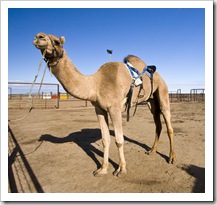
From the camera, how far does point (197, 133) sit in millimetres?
7633

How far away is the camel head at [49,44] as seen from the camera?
10.1ft

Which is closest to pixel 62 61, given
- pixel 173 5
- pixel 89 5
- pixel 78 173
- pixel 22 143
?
pixel 89 5

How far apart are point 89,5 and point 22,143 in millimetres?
4531

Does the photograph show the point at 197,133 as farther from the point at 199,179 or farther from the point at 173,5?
the point at 173,5

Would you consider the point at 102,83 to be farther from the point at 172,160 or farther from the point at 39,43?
the point at 172,160

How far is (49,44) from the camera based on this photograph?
3182mm

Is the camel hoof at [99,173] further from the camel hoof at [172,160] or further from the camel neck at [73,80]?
the camel hoof at [172,160]

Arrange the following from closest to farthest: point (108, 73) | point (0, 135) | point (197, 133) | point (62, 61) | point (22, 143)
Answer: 1. point (62, 61)
2. point (0, 135)
3. point (108, 73)
4. point (22, 143)
5. point (197, 133)

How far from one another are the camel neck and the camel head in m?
0.17

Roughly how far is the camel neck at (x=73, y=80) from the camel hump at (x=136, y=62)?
118 cm

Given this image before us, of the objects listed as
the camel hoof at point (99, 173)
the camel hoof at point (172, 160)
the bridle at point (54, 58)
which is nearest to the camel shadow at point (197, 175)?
the camel hoof at point (172, 160)

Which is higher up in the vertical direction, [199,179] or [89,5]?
[89,5]

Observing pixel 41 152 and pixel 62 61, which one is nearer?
pixel 62 61

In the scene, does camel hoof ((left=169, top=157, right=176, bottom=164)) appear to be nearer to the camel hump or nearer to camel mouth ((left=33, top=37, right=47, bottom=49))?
the camel hump
